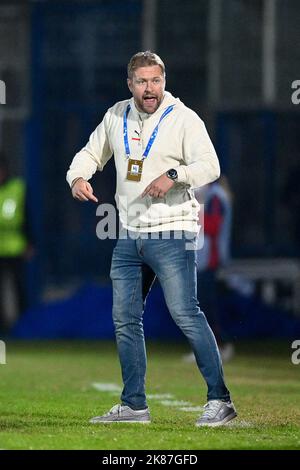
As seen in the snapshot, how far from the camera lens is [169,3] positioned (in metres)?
21.1

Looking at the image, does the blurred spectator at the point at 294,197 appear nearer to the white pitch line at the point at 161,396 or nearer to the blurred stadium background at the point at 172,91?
the blurred stadium background at the point at 172,91

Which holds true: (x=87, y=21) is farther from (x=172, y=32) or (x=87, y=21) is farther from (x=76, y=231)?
(x=76, y=231)

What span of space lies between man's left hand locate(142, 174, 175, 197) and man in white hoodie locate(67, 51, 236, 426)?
6 centimetres

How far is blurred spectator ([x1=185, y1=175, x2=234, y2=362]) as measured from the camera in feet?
51.8

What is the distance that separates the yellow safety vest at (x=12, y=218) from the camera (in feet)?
62.4

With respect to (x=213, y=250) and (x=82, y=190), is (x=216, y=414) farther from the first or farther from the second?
(x=213, y=250)

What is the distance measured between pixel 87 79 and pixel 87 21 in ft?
2.45

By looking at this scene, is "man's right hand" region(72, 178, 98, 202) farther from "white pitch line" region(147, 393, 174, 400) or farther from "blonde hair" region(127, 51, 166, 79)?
"white pitch line" region(147, 393, 174, 400)

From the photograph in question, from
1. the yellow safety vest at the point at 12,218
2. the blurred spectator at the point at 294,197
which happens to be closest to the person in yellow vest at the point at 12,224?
the yellow safety vest at the point at 12,218

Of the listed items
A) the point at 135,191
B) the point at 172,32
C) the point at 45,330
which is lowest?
the point at 45,330

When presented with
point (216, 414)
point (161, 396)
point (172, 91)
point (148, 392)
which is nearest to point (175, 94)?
point (172, 91)

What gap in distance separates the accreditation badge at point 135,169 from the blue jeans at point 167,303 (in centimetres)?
34

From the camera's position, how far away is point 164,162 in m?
9.04
